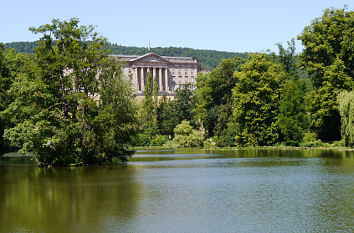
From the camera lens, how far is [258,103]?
203ft

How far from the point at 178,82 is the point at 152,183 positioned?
132 m

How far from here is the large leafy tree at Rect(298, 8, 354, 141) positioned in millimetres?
54406

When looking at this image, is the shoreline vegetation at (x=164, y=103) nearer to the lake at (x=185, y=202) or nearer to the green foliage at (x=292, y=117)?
the green foliage at (x=292, y=117)

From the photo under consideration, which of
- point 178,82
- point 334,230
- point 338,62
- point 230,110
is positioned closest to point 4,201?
point 334,230

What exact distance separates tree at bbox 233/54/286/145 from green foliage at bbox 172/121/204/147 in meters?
14.7

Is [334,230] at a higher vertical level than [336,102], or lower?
lower

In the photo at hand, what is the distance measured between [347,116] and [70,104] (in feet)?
89.1

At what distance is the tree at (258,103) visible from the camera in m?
62.2

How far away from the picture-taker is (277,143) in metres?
61.4

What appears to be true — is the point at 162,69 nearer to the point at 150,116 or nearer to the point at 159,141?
the point at 150,116

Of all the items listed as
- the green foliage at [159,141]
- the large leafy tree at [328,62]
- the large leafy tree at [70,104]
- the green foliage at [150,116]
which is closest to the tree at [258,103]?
the large leafy tree at [328,62]

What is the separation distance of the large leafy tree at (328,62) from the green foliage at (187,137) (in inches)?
952

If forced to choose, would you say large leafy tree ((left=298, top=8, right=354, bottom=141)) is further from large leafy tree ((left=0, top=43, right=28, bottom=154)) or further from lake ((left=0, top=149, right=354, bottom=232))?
large leafy tree ((left=0, top=43, right=28, bottom=154))

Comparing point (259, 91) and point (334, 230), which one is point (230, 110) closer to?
point (259, 91)
